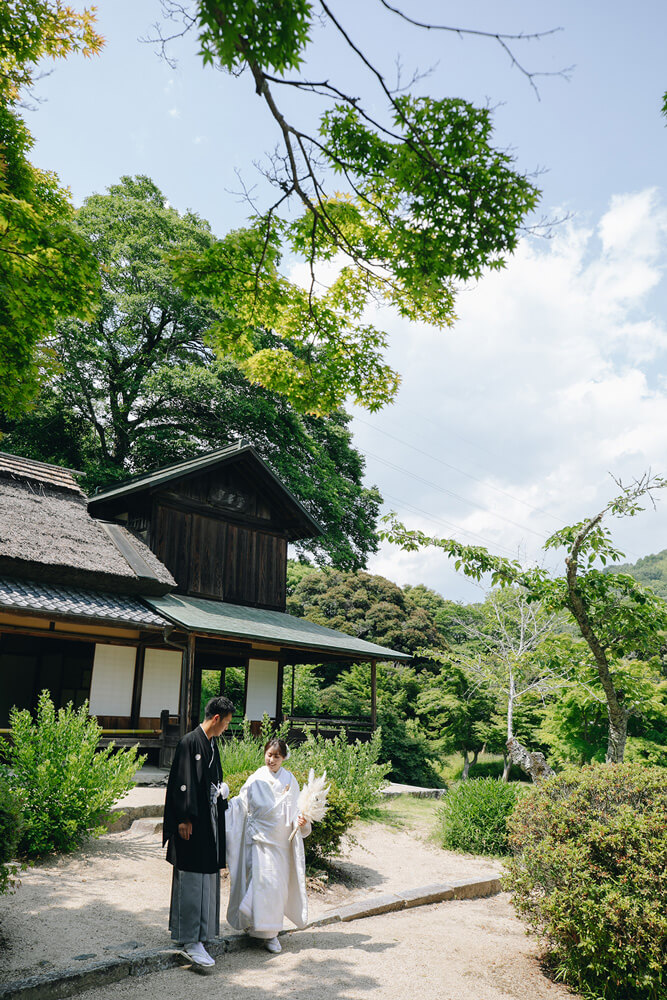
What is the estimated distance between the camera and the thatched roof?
38.7 feet

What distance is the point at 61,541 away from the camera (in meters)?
12.8

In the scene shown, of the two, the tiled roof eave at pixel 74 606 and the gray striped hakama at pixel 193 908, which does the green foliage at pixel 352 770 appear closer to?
the tiled roof eave at pixel 74 606

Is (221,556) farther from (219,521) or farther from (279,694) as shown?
(279,694)

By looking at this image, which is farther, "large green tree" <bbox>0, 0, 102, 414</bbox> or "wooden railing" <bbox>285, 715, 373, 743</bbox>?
"wooden railing" <bbox>285, 715, 373, 743</bbox>

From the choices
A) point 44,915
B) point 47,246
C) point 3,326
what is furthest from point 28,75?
point 44,915

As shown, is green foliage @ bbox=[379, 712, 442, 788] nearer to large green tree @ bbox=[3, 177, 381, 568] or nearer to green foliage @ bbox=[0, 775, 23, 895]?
large green tree @ bbox=[3, 177, 381, 568]

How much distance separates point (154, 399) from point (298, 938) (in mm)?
20148

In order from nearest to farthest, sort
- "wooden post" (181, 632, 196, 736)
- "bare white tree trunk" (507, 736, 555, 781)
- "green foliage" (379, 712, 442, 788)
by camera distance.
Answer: "bare white tree trunk" (507, 736, 555, 781) → "wooden post" (181, 632, 196, 736) → "green foliage" (379, 712, 442, 788)

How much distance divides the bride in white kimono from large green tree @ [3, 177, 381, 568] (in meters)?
16.7

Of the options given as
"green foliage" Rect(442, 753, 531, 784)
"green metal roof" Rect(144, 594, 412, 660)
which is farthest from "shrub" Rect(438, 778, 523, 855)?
"green foliage" Rect(442, 753, 531, 784)

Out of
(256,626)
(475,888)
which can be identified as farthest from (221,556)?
(475,888)

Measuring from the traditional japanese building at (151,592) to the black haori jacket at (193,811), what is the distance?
669 centimetres

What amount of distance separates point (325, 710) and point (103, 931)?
59.8 feet

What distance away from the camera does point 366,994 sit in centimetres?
430
